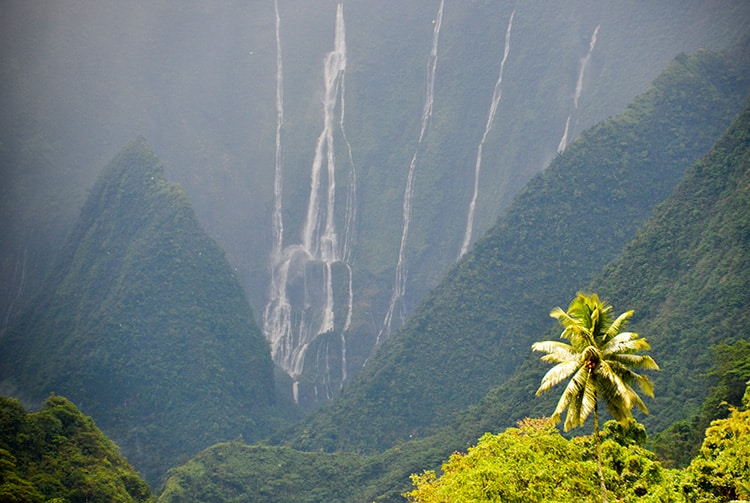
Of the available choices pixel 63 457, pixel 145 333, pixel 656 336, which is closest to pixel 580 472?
pixel 63 457

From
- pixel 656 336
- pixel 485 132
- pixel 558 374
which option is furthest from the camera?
pixel 485 132

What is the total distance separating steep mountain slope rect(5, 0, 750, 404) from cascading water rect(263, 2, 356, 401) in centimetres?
24

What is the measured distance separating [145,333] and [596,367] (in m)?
55.5

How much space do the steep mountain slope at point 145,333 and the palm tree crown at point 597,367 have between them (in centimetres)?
4781

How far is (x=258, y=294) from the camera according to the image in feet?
271

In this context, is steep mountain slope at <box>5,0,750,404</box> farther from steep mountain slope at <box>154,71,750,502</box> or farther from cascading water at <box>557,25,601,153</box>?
steep mountain slope at <box>154,71,750,502</box>

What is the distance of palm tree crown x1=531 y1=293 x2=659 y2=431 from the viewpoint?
53.0 ft

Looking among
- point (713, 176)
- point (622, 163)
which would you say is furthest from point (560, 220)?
point (713, 176)

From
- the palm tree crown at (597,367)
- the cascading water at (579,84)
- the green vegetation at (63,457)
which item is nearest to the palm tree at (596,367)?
the palm tree crown at (597,367)

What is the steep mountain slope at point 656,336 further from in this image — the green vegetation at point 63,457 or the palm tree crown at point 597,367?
the palm tree crown at point 597,367

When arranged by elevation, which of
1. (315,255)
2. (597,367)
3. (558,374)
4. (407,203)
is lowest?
(597,367)

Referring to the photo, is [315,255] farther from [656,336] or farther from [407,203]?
[656,336]

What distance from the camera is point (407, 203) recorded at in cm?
8288

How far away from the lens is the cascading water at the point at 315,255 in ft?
255
